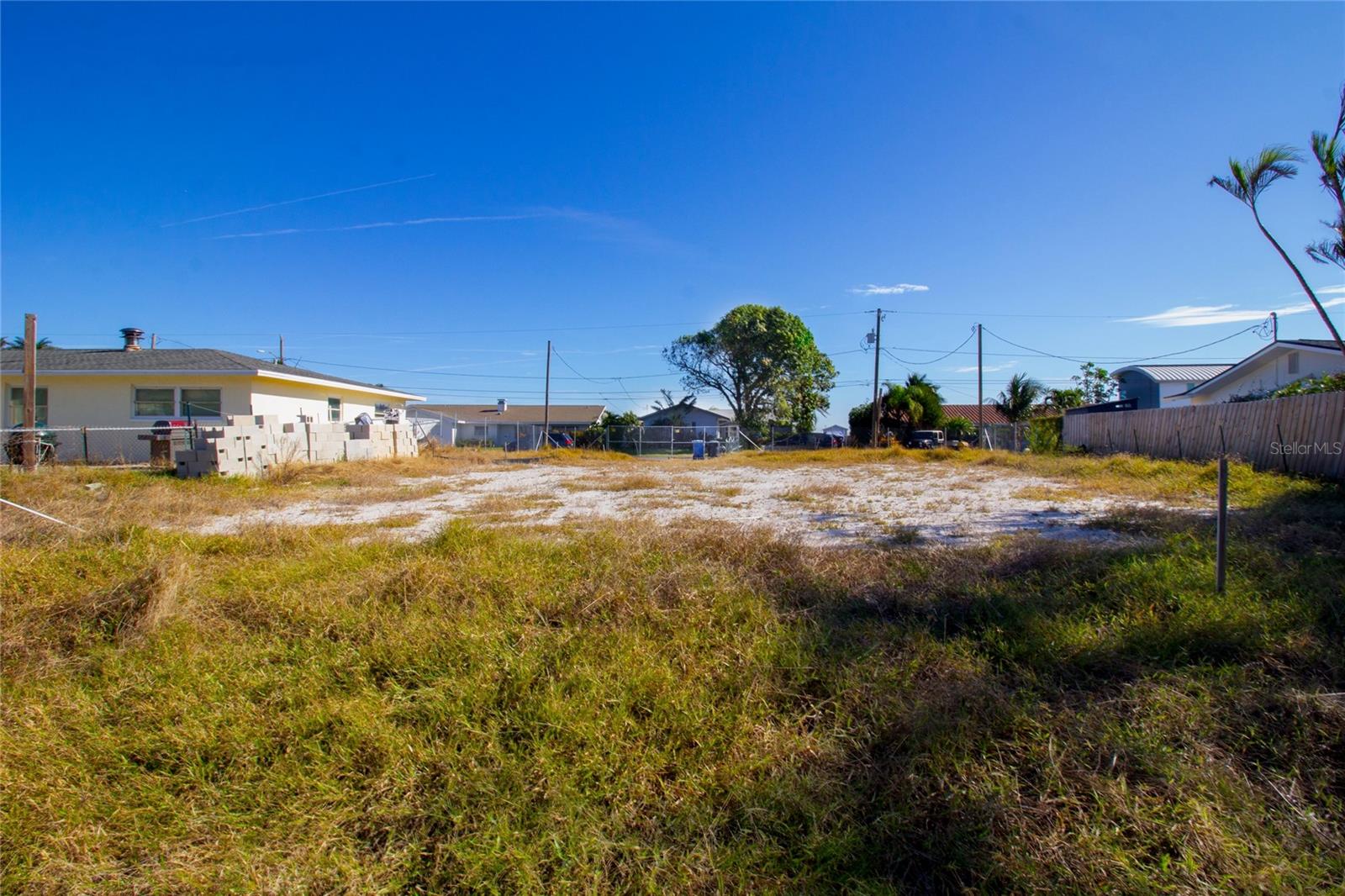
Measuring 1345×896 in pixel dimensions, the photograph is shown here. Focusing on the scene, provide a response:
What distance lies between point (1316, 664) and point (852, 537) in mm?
3351

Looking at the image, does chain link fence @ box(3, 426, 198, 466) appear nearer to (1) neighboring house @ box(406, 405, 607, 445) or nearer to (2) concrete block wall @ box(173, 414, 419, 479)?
(2) concrete block wall @ box(173, 414, 419, 479)

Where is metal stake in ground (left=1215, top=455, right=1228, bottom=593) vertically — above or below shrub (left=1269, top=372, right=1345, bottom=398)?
below

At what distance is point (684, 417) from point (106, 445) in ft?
98.8

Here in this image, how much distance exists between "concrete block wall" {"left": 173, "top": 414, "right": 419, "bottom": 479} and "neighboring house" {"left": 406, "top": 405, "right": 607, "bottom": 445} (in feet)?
69.2

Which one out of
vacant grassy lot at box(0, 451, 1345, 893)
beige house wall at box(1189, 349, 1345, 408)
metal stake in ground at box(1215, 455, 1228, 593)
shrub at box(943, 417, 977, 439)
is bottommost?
vacant grassy lot at box(0, 451, 1345, 893)

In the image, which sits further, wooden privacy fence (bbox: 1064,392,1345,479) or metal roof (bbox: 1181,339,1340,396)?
metal roof (bbox: 1181,339,1340,396)

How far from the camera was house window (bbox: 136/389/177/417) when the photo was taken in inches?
647

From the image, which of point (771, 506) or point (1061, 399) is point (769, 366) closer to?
point (1061, 399)

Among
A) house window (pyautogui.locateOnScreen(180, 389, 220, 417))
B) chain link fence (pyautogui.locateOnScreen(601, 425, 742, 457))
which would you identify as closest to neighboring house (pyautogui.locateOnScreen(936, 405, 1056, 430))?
chain link fence (pyautogui.locateOnScreen(601, 425, 742, 457))

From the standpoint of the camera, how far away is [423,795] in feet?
6.96

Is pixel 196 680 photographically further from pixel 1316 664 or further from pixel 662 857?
pixel 1316 664

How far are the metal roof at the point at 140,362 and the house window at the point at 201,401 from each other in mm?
753

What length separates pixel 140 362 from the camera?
1644cm

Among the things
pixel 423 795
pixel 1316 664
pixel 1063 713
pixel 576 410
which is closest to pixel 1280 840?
pixel 1063 713
